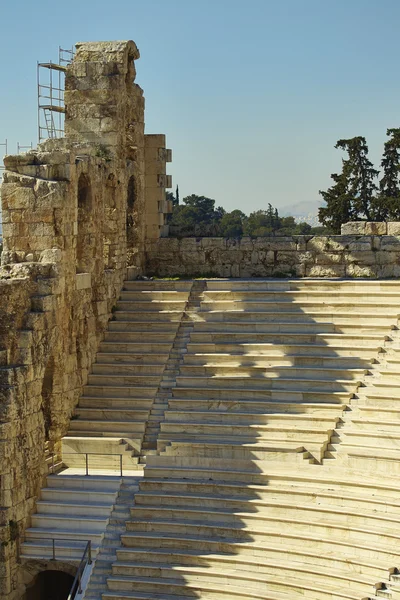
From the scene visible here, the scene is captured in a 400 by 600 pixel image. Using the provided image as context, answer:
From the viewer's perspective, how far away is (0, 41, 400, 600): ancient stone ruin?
14844mm

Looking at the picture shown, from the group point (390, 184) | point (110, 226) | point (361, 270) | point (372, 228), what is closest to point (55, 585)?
point (110, 226)

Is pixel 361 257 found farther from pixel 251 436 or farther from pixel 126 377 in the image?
pixel 251 436

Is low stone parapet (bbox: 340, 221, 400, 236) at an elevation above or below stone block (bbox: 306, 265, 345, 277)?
above

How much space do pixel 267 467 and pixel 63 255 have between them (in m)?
5.08

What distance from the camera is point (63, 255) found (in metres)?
17.8

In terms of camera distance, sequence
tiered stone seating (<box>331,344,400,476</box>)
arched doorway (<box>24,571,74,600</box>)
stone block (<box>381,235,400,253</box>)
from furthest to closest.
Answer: stone block (<box>381,235,400,253</box>)
arched doorway (<box>24,571,74,600</box>)
tiered stone seating (<box>331,344,400,476</box>)

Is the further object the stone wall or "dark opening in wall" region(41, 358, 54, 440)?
the stone wall

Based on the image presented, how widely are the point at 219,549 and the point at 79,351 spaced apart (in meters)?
5.10

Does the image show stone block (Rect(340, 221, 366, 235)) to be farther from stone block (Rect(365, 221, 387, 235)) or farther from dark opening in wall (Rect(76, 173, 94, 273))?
dark opening in wall (Rect(76, 173, 94, 273))

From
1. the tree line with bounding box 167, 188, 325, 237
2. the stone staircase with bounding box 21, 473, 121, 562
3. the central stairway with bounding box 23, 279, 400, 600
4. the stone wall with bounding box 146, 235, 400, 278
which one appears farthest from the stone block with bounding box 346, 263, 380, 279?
the tree line with bounding box 167, 188, 325, 237

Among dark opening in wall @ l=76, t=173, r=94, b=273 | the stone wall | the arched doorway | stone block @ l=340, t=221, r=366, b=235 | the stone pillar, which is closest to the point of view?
the arched doorway

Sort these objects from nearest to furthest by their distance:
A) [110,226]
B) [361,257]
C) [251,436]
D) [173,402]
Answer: [251,436], [173,402], [110,226], [361,257]

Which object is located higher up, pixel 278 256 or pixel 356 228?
pixel 356 228

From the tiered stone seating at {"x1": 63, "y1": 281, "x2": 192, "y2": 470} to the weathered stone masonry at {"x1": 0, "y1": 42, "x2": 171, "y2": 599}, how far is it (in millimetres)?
298
